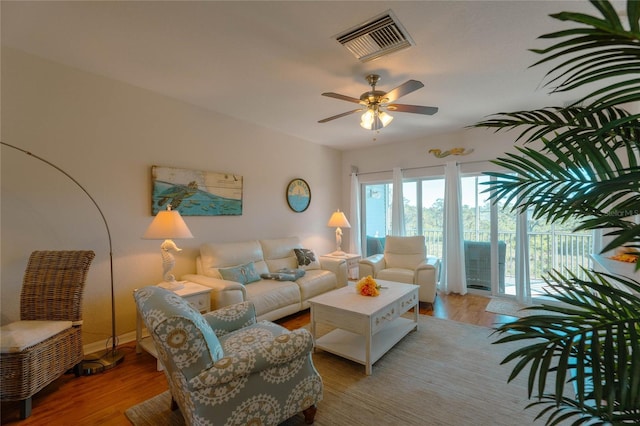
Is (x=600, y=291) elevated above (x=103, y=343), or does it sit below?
above

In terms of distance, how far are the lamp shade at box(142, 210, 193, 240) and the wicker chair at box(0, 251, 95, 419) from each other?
467 millimetres

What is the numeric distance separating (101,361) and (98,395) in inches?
18.3

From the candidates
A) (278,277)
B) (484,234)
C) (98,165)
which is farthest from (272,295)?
(484,234)

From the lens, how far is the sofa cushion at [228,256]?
3295mm

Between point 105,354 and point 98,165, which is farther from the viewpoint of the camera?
point 98,165

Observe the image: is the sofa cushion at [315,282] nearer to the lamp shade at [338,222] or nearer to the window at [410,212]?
the lamp shade at [338,222]

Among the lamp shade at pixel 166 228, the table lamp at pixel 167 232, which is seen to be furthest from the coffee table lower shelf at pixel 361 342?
the lamp shade at pixel 166 228

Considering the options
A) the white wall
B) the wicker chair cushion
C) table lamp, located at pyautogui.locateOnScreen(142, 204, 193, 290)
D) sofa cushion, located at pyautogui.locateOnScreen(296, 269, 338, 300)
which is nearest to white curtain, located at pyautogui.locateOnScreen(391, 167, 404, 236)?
sofa cushion, located at pyautogui.locateOnScreen(296, 269, 338, 300)

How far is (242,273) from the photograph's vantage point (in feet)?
10.8

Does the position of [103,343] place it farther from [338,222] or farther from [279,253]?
[338,222]

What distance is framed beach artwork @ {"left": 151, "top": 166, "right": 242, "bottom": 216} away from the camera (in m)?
3.15

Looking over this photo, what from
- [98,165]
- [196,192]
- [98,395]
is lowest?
[98,395]

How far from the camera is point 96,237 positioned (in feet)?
8.94

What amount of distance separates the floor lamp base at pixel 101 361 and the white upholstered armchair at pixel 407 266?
3001mm
